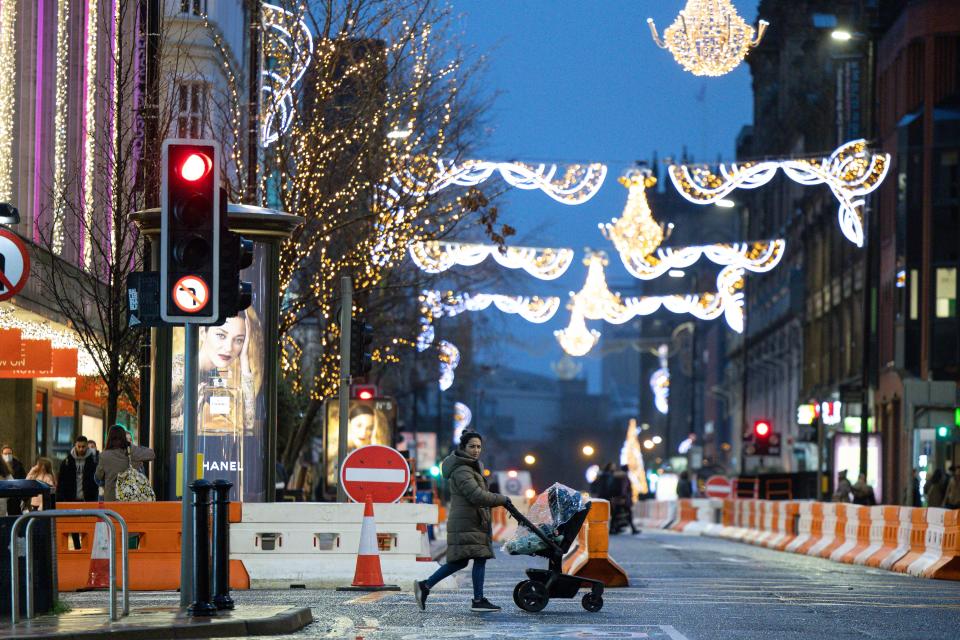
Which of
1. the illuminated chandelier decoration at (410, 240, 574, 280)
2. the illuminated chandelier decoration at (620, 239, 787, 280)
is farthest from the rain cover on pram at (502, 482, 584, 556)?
the illuminated chandelier decoration at (620, 239, 787, 280)

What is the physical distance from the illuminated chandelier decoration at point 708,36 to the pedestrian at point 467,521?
12.9 metres

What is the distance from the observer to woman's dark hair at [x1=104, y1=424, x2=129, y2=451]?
2111cm

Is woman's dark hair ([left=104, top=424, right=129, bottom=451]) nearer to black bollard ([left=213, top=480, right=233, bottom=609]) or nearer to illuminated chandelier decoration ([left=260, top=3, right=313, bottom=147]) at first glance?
black bollard ([left=213, top=480, right=233, bottom=609])

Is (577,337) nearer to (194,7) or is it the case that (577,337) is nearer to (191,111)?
(194,7)

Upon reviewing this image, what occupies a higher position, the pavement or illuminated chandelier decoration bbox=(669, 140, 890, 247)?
illuminated chandelier decoration bbox=(669, 140, 890, 247)

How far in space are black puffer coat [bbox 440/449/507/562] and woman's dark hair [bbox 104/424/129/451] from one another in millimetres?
5466

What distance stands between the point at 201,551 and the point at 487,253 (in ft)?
80.1

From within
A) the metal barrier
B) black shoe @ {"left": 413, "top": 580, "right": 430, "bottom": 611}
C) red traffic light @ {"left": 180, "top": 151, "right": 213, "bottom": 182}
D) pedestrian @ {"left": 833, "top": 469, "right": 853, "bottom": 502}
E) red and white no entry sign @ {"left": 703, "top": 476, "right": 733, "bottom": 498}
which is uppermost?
red traffic light @ {"left": 180, "top": 151, "right": 213, "bottom": 182}

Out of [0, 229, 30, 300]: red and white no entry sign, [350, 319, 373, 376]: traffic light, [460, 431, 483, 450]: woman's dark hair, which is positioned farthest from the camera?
[350, 319, 373, 376]: traffic light

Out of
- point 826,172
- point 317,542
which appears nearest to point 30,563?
point 317,542

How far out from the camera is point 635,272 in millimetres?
41500

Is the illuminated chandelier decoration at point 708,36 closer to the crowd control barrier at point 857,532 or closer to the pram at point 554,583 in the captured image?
the crowd control barrier at point 857,532

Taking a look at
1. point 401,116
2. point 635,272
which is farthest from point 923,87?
point 401,116

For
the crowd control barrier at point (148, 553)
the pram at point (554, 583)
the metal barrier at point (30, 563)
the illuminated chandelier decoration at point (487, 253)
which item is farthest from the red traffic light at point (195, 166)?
the illuminated chandelier decoration at point (487, 253)
